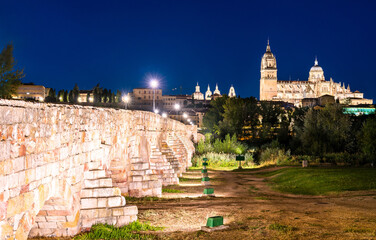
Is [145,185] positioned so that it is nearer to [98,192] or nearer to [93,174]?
[93,174]

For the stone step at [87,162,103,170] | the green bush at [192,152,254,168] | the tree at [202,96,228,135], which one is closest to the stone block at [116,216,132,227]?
the stone step at [87,162,103,170]

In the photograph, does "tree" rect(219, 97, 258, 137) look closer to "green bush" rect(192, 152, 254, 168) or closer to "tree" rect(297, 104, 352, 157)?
"tree" rect(297, 104, 352, 157)

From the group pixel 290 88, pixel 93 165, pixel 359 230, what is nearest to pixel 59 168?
pixel 93 165

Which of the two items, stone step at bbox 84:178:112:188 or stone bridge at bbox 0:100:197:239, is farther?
stone step at bbox 84:178:112:188

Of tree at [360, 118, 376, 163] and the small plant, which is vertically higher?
tree at [360, 118, 376, 163]

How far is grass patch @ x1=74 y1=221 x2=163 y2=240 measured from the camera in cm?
757

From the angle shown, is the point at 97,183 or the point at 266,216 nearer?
the point at 97,183

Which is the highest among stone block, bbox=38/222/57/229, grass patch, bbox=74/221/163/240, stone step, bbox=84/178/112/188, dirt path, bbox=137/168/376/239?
stone step, bbox=84/178/112/188

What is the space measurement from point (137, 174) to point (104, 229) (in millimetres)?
5572

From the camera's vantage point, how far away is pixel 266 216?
11258 mm

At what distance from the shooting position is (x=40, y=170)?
18.9ft

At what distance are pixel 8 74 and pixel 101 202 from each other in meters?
39.1

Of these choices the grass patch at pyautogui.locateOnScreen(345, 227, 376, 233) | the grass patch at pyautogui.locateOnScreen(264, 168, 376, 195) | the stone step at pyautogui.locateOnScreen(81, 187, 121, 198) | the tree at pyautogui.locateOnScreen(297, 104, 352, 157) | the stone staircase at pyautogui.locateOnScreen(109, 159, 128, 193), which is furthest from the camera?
the tree at pyautogui.locateOnScreen(297, 104, 352, 157)

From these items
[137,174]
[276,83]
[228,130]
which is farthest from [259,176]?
[276,83]
